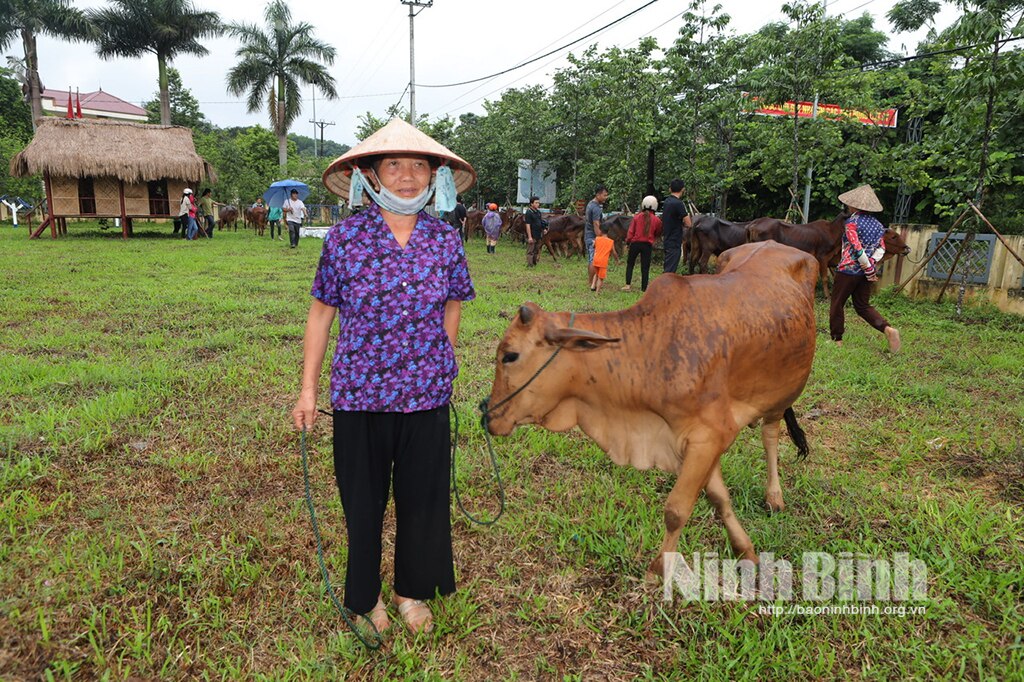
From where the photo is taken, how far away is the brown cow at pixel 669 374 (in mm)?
2535

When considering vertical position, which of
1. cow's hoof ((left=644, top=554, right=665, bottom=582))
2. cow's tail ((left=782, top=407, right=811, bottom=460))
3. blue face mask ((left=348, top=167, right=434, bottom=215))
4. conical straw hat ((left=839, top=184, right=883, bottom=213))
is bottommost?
cow's hoof ((left=644, top=554, right=665, bottom=582))

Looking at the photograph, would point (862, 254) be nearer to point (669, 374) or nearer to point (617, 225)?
point (669, 374)

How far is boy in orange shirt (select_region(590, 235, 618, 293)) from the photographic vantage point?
9.73 m

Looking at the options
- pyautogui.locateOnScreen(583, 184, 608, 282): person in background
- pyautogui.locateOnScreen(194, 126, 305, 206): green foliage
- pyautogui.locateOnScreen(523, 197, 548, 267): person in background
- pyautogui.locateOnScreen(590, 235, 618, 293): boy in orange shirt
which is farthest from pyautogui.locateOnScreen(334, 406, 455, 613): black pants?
pyautogui.locateOnScreen(194, 126, 305, 206): green foliage

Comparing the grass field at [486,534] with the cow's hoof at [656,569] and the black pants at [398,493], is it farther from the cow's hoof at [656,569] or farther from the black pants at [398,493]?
the black pants at [398,493]

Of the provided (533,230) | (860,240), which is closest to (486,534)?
(860,240)

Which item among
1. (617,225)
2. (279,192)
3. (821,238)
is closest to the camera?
(821,238)

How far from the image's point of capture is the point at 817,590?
108 inches

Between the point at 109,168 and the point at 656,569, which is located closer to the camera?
the point at 656,569

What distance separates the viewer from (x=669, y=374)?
254 centimetres

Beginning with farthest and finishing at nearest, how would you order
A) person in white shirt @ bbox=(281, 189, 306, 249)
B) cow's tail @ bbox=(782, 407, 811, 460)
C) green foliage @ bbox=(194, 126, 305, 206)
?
green foliage @ bbox=(194, 126, 305, 206) < person in white shirt @ bbox=(281, 189, 306, 249) < cow's tail @ bbox=(782, 407, 811, 460)

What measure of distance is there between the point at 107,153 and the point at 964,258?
72.8 ft

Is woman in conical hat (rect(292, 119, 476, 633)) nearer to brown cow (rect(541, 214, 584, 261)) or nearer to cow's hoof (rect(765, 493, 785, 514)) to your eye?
cow's hoof (rect(765, 493, 785, 514))

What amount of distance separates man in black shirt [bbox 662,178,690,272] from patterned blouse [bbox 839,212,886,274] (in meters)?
3.53
